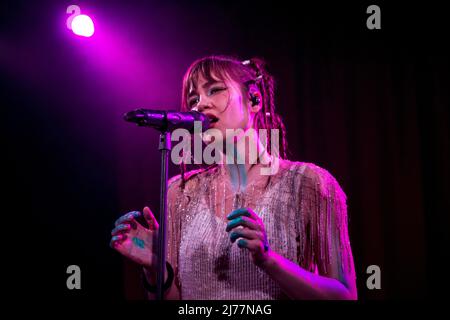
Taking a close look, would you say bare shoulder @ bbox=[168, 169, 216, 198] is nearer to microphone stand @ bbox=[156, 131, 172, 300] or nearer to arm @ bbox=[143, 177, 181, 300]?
arm @ bbox=[143, 177, 181, 300]

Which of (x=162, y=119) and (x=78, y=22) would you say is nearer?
(x=162, y=119)

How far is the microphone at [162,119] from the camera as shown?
3.94ft

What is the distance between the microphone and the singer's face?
384 mm

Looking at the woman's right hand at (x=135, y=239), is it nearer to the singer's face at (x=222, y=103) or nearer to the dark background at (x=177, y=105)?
the singer's face at (x=222, y=103)

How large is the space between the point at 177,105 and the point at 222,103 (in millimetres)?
1066

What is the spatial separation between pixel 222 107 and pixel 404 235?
1327 millimetres

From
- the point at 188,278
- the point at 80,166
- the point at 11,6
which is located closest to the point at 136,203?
the point at 80,166

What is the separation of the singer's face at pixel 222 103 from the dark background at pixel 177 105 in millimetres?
805

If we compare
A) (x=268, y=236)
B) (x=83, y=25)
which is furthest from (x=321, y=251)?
(x=83, y=25)

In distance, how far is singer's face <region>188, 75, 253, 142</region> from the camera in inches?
67.2

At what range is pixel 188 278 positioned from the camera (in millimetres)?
1674

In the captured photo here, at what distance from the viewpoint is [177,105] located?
274 centimetres

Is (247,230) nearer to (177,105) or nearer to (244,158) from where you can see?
(244,158)
